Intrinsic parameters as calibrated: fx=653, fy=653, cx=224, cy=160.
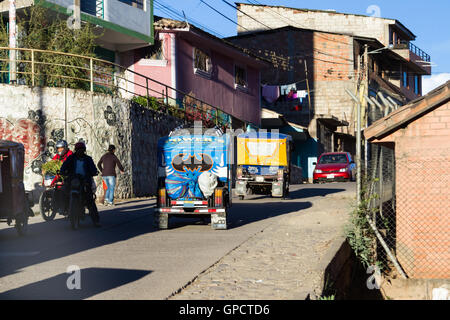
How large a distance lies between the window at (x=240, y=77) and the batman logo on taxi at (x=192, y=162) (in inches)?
925

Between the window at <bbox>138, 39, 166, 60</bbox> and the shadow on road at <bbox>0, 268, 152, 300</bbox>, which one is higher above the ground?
the window at <bbox>138, 39, 166, 60</bbox>

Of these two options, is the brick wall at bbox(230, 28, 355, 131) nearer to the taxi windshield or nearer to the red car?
the taxi windshield

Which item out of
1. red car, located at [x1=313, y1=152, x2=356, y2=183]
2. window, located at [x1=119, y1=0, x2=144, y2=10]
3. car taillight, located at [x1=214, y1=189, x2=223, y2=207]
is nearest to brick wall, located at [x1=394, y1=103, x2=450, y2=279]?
car taillight, located at [x1=214, y1=189, x2=223, y2=207]

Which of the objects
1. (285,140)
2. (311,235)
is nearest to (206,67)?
(285,140)

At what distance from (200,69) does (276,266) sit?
24769 mm

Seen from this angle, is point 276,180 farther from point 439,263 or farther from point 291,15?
point 291,15

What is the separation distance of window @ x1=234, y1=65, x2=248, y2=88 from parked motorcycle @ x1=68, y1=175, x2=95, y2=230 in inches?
949

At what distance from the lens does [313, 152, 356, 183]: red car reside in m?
33.2

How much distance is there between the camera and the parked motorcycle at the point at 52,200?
15000 millimetres

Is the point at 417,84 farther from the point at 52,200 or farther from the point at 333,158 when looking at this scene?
the point at 52,200

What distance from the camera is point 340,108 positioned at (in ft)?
163

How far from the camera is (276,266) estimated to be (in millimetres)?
8992

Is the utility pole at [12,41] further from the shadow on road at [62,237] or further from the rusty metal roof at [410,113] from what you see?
the rusty metal roof at [410,113]

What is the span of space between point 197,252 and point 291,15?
4588 cm
